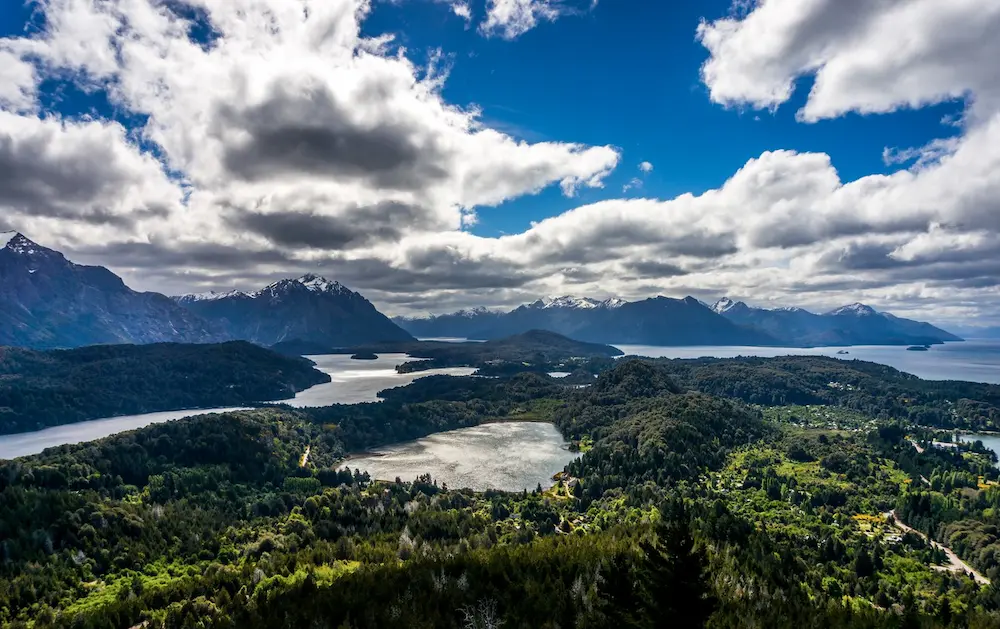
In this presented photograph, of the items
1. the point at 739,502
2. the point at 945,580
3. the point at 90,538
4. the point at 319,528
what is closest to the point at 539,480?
the point at 739,502

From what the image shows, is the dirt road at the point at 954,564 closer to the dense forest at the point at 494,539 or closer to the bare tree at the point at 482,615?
the dense forest at the point at 494,539

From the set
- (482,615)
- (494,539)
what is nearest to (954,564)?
(494,539)

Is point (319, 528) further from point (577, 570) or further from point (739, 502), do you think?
point (739, 502)

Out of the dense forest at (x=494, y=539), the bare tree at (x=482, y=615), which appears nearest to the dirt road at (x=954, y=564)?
the dense forest at (x=494, y=539)

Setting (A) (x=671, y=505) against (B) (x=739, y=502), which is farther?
(B) (x=739, y=502)

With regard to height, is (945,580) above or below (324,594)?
below

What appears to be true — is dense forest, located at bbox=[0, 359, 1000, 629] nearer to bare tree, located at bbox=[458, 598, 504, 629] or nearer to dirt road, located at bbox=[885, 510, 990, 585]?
bare tree, located at bbox=[458, 598, 504, 629]

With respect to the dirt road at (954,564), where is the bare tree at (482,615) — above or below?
above

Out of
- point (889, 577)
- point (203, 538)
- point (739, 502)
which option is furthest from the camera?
point (739, 502)

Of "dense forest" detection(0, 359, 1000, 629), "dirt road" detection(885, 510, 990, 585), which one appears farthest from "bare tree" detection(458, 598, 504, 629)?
"dirt road" detection(885, 510, 990, 585)
